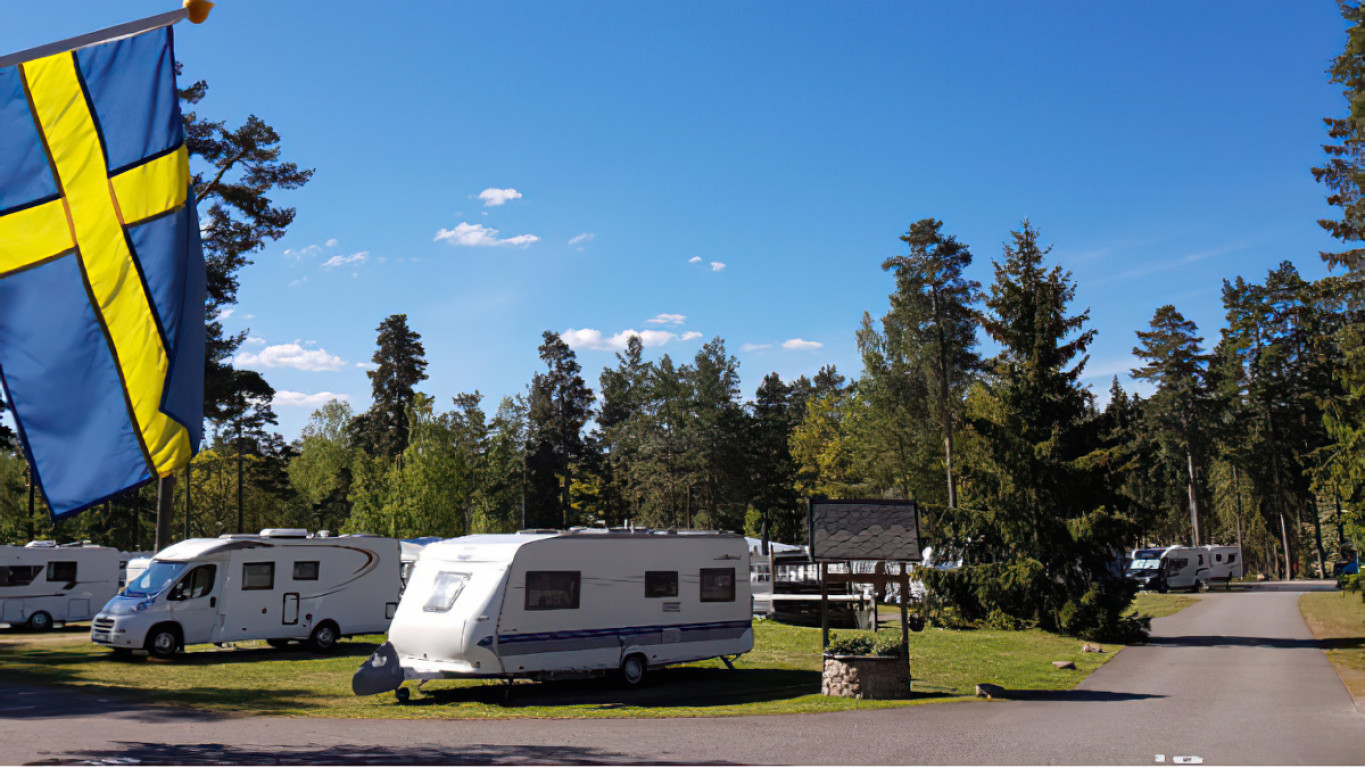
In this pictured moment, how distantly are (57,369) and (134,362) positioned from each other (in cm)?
45

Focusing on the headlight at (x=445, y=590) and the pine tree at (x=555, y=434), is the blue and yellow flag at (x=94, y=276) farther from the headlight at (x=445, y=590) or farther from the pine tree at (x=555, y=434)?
the pine tree at (x=555, y=434)

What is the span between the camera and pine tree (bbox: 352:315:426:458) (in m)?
62.2

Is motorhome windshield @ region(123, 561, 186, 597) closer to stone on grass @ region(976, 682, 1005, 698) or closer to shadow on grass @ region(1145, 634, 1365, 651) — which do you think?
stone on grass @ region(976, 682, 1005, 698)

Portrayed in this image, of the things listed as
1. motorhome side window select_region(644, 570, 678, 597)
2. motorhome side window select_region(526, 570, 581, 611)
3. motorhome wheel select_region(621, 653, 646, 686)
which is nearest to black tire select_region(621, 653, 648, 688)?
motorhome wheel select_region(621, 653, 646, 686)

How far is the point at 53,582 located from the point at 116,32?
91.1ft

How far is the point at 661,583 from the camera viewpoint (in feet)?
55.1

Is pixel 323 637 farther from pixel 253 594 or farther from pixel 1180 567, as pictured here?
pixel 1180 567

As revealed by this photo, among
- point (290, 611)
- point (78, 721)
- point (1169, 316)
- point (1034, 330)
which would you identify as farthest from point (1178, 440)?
point (78, 721)

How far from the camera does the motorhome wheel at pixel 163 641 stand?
1919 centimetres

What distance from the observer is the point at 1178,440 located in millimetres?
60000

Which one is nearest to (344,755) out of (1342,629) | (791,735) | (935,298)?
(791,735)

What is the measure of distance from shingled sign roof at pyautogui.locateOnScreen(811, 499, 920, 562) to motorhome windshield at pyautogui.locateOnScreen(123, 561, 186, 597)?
1332 cm

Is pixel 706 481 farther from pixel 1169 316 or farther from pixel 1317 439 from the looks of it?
pixel 1317 439

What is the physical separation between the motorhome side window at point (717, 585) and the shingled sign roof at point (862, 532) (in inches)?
79.2
